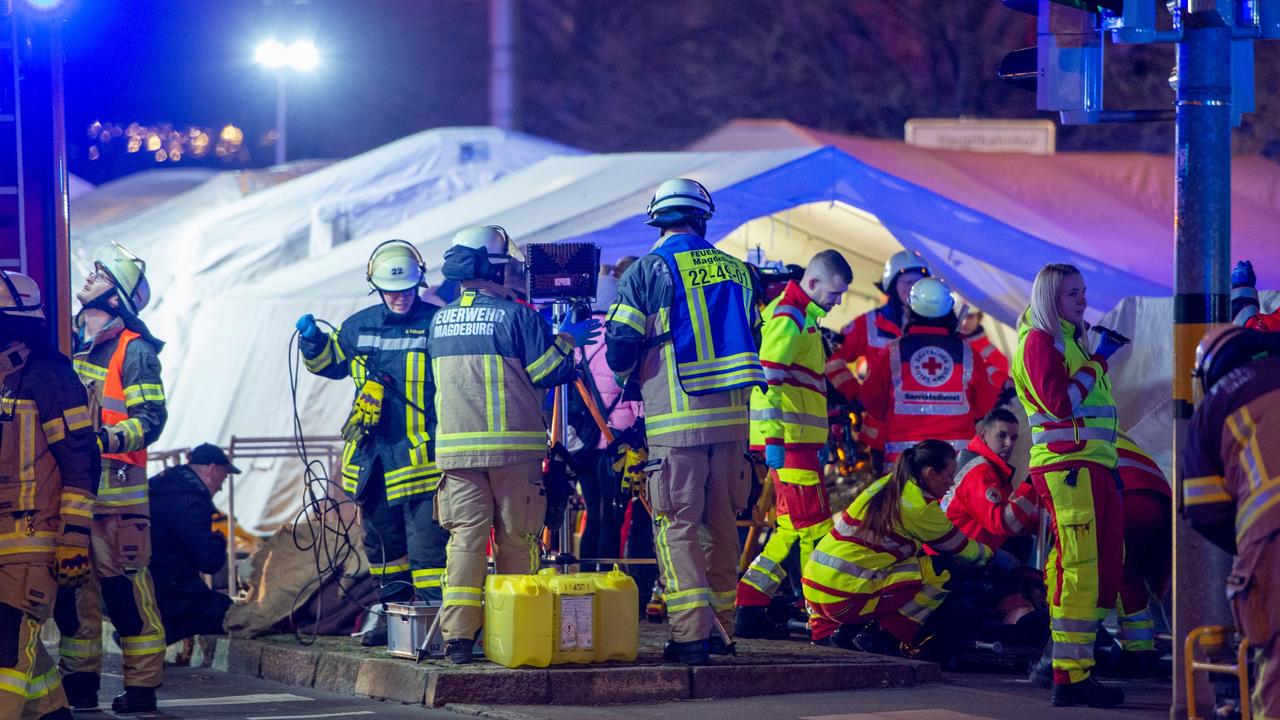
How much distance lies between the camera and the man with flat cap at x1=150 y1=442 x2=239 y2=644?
35.0ft

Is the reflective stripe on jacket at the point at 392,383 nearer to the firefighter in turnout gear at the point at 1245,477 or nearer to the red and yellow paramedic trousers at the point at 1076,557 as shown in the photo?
the red and yellow paramedic trousers at the point at 1076,557

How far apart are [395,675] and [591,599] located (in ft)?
3.29

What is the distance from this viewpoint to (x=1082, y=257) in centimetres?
1384

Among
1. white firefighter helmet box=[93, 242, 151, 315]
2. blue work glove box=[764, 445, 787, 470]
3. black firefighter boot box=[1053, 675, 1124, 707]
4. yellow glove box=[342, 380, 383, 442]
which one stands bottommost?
black firefighter boot box=[1053, 675, 1124, 707]

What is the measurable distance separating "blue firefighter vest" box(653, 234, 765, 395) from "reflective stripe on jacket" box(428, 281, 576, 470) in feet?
1.85

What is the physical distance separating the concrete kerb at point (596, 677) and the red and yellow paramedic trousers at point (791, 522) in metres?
0.76

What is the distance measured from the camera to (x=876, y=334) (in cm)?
1230

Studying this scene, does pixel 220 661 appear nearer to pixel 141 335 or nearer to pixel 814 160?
pixel 141 335

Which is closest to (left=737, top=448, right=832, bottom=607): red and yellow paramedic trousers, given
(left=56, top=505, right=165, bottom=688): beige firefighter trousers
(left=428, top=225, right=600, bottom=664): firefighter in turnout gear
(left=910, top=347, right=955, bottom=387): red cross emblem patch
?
(left=910, top=347, right=955, bottom=387): red cross emblem patch

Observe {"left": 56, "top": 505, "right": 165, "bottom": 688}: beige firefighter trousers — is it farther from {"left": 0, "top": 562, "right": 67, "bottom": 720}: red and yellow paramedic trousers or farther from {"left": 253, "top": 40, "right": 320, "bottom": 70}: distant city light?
{"left": 253, "top": 40, "right": 320, "bottom": 70}: distant city light

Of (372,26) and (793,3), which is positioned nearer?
(793,3)

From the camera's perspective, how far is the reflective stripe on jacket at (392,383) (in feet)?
32.4

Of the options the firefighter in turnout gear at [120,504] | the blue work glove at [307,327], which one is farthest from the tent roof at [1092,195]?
the firefighter in turnout gear at [120,504]

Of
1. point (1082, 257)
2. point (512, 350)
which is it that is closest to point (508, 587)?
point (512, 350)
